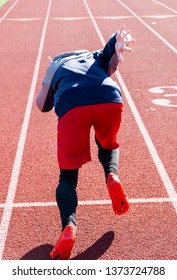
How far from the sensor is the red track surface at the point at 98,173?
3.89 metres

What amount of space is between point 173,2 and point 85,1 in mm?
4710

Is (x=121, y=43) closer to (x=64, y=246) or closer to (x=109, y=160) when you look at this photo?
(x=109, y=160)

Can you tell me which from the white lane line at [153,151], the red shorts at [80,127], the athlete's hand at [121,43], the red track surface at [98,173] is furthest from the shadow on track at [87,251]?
the athlete's hand at [121,43]

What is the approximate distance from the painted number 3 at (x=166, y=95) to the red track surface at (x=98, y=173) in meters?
0.02

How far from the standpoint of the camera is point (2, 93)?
8.54 meters

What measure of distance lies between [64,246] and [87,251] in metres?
0.43

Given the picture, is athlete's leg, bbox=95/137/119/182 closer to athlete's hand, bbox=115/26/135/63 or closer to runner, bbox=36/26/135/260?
runner, bbox=36/26/135/260

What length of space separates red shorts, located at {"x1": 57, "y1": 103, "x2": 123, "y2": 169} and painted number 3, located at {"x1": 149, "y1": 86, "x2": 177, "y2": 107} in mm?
4154

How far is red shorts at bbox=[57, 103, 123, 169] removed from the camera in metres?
3.54

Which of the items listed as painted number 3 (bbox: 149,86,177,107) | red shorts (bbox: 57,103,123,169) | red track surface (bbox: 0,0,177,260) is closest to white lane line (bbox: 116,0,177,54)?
red track surface (bbox: 0,0,177,260)

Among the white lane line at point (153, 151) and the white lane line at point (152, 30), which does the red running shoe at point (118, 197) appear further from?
the white lane line at point (152, 30)

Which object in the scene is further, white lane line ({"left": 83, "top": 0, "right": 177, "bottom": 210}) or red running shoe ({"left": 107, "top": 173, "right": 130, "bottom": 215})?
white lane line ({"left": 83, "top": 0, "right": 177, "bottom": 210})

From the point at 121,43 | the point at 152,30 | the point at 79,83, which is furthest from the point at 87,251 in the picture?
the point at 152,30
